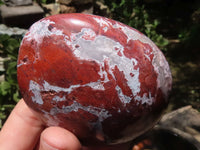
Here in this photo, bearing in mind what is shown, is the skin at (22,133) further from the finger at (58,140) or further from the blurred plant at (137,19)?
the blurred plant at (137,19)

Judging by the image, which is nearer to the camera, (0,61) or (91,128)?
(91,128)

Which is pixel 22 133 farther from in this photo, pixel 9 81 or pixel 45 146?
pixel 9 81

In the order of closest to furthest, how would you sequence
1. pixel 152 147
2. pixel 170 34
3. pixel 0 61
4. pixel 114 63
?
1. pixel 114 63
2. pixel 152 147
3. pixel 0 61
4. pixel 170 34

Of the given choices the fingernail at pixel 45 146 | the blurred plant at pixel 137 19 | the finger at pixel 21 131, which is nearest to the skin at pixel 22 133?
the finger at pixel 21 131

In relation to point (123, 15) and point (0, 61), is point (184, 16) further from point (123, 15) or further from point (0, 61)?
point (0, 61)

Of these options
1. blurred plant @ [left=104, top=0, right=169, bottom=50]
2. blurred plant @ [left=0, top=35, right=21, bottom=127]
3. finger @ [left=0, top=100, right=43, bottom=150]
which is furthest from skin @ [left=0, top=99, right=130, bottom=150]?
blurred plant @ [left=104, top=0, right=169, bottom=50]

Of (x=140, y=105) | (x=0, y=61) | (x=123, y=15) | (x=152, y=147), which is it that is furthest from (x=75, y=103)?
(x=123, y=15)
